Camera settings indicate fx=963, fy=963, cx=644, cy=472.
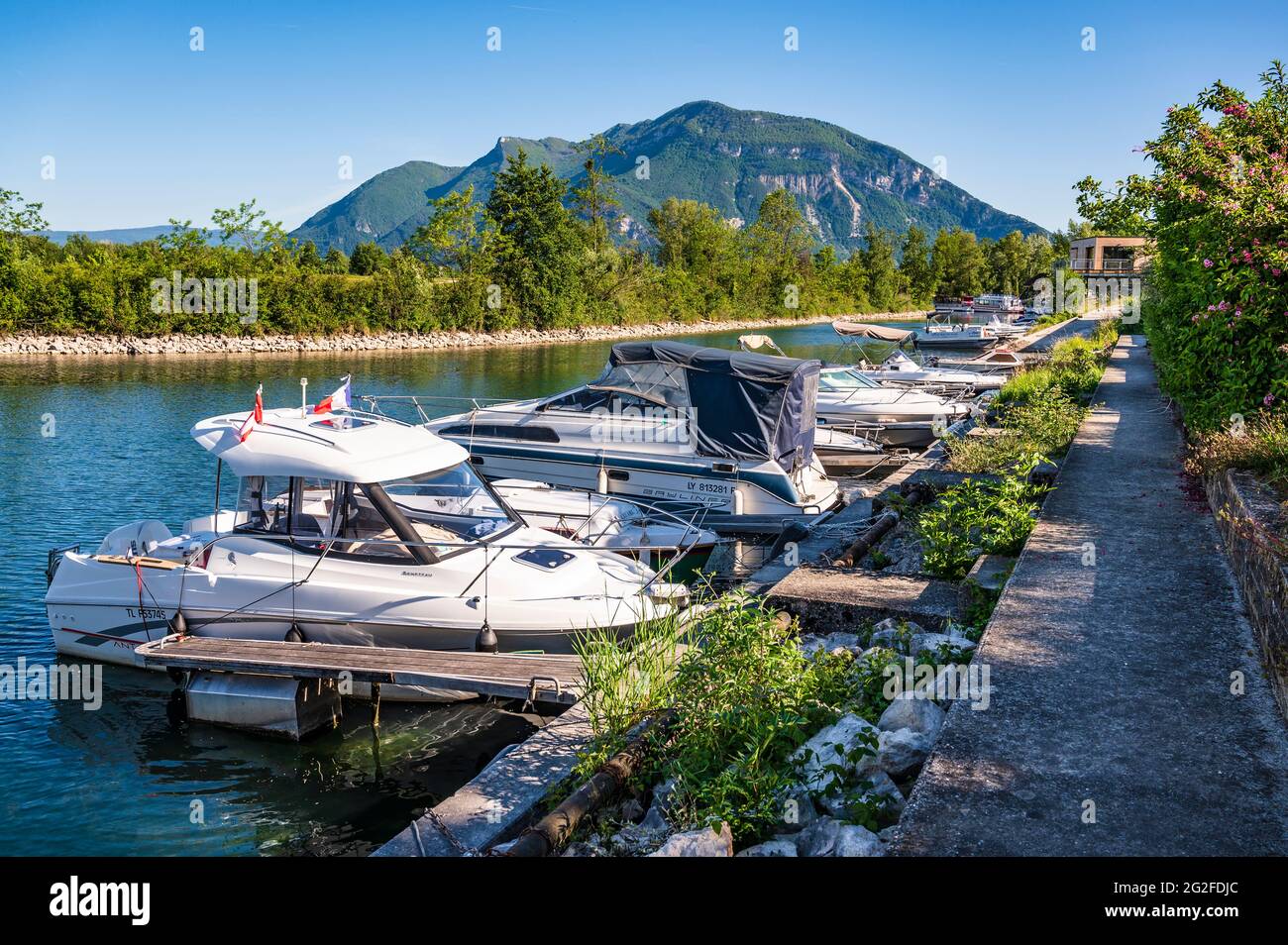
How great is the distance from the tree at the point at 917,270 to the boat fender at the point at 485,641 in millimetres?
126756

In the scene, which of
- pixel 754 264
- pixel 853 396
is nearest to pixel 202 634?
pixel 853 396

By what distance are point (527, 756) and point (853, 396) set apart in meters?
18.5

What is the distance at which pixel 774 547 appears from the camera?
47.2 ft

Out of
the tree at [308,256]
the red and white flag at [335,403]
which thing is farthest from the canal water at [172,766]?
the tree at [308,256]

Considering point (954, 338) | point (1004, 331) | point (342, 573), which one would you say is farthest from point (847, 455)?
point (1004, 331)

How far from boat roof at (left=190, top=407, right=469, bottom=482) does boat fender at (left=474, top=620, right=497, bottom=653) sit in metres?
1.81

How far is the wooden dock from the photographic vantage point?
823 centimetres

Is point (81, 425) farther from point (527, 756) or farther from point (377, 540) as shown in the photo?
point (527, 756)

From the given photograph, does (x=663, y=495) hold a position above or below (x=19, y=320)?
below

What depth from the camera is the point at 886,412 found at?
23.6 m

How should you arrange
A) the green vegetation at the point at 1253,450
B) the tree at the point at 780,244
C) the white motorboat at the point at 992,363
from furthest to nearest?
the tree at the point at 780,244
the white motorboat at the point at 992,363
the green vegetation at the point at 1253,450

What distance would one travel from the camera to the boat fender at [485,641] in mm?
9234

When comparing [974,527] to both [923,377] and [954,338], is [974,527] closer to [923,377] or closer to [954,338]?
[923,377]

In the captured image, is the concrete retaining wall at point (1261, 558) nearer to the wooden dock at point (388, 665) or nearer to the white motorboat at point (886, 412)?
the wooden dock at point (388, 665)
